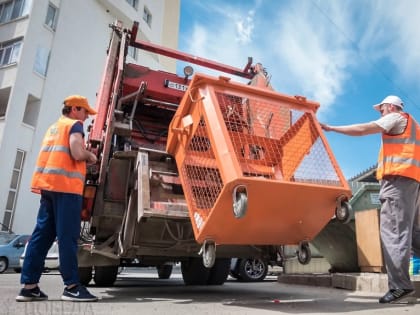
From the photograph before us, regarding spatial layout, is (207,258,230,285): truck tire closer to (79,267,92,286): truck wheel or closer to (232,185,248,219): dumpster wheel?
(79,267,92,286): truck wheel

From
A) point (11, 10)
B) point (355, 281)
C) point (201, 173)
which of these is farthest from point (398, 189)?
point (11, 10)

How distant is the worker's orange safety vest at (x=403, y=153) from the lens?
10.7 feet

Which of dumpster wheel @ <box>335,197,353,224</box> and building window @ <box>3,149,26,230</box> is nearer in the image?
dumpster wheel @ <box>335,197,353,224</box>

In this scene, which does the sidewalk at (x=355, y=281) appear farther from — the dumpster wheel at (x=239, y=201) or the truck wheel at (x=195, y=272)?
the dumpster wheel at (x=239, y=201)

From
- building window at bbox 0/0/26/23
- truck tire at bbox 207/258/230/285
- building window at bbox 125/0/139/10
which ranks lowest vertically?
truck tire at bbox 207/258/230/285

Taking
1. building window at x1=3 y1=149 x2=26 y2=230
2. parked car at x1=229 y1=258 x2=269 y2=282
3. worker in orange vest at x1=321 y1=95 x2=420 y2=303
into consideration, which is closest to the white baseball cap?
worker in orange vest at x1=321 y1=95 x2=420 y2=303

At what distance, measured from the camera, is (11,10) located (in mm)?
18391

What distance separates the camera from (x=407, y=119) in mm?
3426

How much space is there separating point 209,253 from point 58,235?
3.93 ft

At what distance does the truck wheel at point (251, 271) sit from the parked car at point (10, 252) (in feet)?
22.5

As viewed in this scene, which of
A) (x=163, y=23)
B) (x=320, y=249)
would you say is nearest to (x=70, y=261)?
(x=320, y=249)

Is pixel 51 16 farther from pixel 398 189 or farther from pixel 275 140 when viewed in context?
pixel 398 189

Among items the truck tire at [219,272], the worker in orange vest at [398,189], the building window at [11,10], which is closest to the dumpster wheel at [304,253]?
the worker in orange vest at [398,189]

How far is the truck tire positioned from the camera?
5.46m
